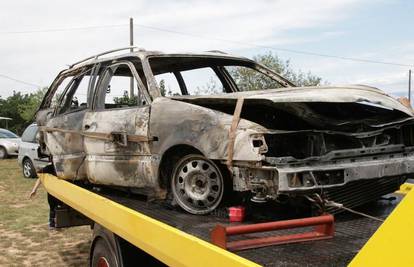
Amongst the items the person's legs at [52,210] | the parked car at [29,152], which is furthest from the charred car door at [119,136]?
the parked car at [29,152]

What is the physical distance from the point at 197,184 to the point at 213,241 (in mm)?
1216

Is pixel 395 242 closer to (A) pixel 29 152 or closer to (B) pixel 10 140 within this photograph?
(A) pixel 29 152

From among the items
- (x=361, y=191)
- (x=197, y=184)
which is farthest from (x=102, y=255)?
(x=361, y=191)

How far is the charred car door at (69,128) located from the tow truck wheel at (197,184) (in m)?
1.90

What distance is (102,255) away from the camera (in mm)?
4484

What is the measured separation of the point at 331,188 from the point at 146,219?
1231mm

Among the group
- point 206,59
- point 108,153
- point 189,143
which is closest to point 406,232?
point 189,143

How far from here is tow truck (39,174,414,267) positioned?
179 cm

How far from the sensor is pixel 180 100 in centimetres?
434

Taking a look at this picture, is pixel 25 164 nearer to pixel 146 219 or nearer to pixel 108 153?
pixel 108 153

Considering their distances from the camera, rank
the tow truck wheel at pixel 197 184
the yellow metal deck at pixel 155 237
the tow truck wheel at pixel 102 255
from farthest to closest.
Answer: the tow truck wheel at pixel 102 255 < the tow truck wheel at pixel 197 184 < the yellow metal deck at pixel 155 237

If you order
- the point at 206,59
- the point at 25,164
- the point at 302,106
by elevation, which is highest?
the point at 206,59

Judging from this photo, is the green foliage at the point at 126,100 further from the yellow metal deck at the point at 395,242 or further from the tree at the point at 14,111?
the tree at the point at 14,111

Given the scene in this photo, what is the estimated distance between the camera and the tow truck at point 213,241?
5.88 feet
